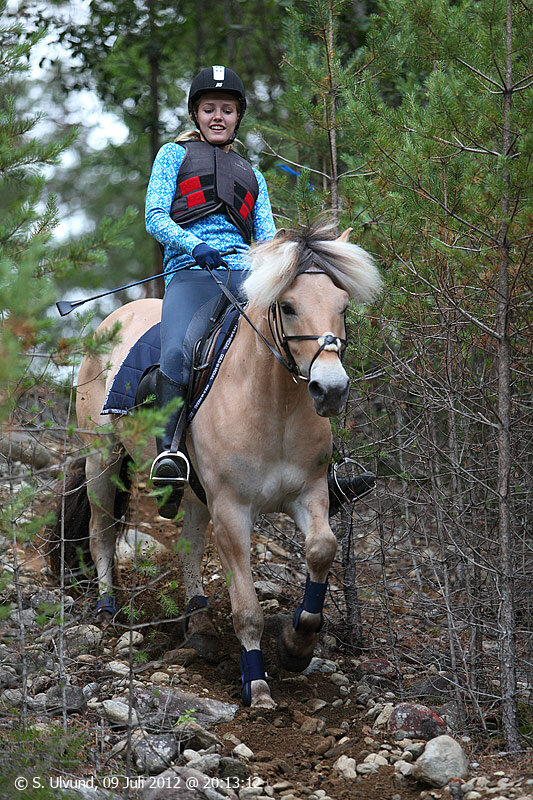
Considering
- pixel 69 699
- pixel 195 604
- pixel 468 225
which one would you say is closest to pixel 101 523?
pixel 195 604

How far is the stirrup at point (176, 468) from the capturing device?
4645 millimetres

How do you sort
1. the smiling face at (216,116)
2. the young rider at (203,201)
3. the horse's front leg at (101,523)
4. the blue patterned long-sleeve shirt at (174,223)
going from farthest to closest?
the horse's front leg at (101,523) → the smiling face at (216,116) → the blue patterned long-sleeve shirt at (174,223) → the young rider at (203,201)

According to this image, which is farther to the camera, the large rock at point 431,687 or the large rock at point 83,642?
the large rock at point 83,642

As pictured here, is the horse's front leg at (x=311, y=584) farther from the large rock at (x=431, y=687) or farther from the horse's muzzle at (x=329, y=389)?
the horse's muzzle at (x=329, y=389)

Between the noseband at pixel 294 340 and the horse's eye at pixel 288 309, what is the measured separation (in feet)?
0.14

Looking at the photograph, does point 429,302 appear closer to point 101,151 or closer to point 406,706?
point 406,706

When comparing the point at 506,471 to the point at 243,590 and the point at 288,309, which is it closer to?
the point at 288,309

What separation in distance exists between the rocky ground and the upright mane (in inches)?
58.9

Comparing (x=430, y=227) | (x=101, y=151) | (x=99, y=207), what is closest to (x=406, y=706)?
(x=430, y=227)

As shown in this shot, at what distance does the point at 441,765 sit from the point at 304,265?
2.47 m

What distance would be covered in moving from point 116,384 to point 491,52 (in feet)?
10.6

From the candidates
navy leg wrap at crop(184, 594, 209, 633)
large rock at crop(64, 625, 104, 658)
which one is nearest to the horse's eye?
large rock at crop(64, 625, 104, 658)

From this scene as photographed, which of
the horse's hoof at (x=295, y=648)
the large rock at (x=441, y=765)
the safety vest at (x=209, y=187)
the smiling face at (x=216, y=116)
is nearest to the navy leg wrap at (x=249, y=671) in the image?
the horse's hoof at (x=295, y=648)

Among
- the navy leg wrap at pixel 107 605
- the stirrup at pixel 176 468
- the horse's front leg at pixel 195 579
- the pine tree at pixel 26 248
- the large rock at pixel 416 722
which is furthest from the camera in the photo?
the navy leg wrap at pixel 107 605
